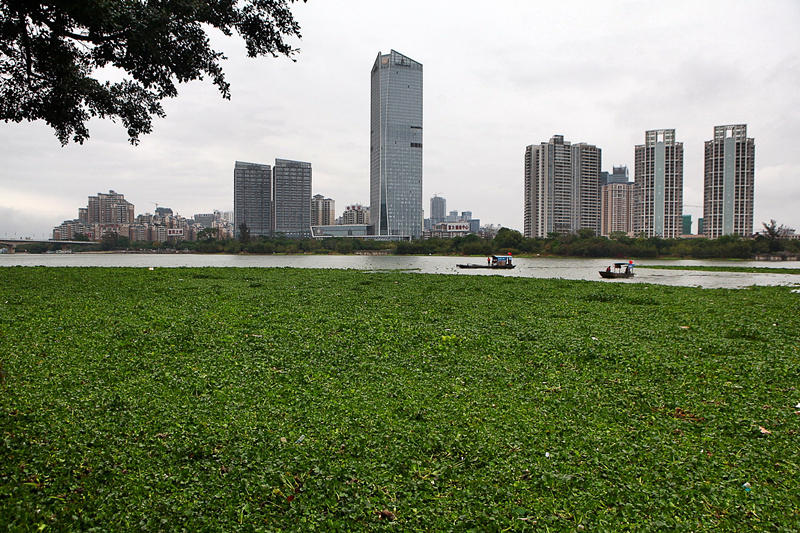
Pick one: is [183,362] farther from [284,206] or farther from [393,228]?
[284,206]

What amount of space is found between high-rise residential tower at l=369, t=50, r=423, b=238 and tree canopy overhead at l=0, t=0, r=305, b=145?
126327 mm

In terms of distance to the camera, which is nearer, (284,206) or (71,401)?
(71,401)

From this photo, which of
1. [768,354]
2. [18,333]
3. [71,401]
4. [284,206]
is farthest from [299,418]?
[284,206]

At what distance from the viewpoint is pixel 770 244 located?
75.1 m

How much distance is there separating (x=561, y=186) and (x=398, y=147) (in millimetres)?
49074

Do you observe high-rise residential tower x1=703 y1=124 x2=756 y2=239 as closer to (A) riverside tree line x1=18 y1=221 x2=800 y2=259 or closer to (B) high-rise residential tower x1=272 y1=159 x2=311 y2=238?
(A) riverside tree line x1=18 y1=221 x2=800 y2=259

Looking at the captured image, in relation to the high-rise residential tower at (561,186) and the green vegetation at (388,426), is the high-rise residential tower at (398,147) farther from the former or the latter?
the green vegetation at (388,426)

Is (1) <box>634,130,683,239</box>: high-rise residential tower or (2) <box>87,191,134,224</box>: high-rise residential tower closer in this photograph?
(1) <box>634,130,683,239</box>: high-rise residential tower

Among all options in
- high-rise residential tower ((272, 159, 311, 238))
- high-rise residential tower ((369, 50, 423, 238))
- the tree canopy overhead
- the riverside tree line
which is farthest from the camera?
high-rise residential tower ((272, 159, 311, 238))

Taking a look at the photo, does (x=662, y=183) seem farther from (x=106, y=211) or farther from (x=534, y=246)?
(x=106, y=211)

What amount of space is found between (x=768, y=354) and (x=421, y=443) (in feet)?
15.8

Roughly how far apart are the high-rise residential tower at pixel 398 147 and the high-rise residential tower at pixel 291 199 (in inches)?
1430

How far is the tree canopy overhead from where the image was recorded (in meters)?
7.66

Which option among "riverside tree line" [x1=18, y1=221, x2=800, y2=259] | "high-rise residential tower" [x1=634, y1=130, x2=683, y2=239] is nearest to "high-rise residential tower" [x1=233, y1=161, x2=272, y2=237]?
"riverside tree line" [x1=18, y1=221, x2=800, y2=259]
